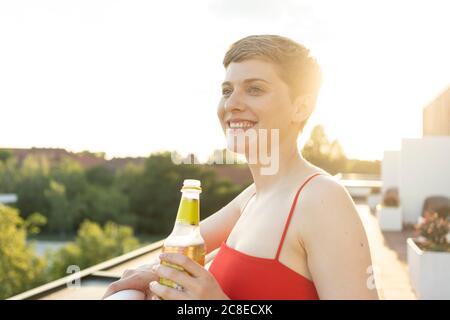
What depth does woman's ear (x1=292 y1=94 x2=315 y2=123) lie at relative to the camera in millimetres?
1200

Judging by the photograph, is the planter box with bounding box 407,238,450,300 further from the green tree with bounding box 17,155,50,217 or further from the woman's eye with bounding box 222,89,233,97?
the green tree with bounding box 17,155,50,217

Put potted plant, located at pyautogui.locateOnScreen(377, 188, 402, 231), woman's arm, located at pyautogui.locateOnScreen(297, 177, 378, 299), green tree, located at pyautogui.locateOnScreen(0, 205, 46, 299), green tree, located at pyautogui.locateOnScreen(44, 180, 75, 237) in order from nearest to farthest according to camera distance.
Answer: woman's arm, located at pyautogui.locateOnScreen(297, 177, 378, 299) < potted plant, located at pyautogui.locateOnScreen(377, 188, 402, 231) < green tree, located at pyautogui.locateOnScreen(0, 205, 46, 299) < green tree, located at pyautogui.locateOnScreen(44, 180, 75, 237)

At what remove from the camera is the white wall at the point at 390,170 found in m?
16.8

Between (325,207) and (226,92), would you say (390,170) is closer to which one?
(226,92)

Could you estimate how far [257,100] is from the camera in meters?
1.17

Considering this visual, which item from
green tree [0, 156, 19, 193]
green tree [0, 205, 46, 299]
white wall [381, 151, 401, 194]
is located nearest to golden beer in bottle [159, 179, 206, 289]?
white wall [381, 151, 401, 194]

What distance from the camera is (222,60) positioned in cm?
123

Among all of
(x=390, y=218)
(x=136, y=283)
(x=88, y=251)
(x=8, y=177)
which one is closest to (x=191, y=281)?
(x=136, y=283)

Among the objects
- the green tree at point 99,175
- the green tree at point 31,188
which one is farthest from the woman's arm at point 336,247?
the green tree at point 31,188

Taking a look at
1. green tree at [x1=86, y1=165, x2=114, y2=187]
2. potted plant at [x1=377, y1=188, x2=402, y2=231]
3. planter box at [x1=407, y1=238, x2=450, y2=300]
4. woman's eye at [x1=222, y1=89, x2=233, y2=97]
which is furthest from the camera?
green tree at [x1=86, y1=165, x2=114, y2=187]

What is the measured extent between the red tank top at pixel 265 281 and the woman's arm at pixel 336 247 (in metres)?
0.04

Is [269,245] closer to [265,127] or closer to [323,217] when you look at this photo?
[323,217]

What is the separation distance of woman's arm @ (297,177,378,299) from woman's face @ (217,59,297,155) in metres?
0.23
